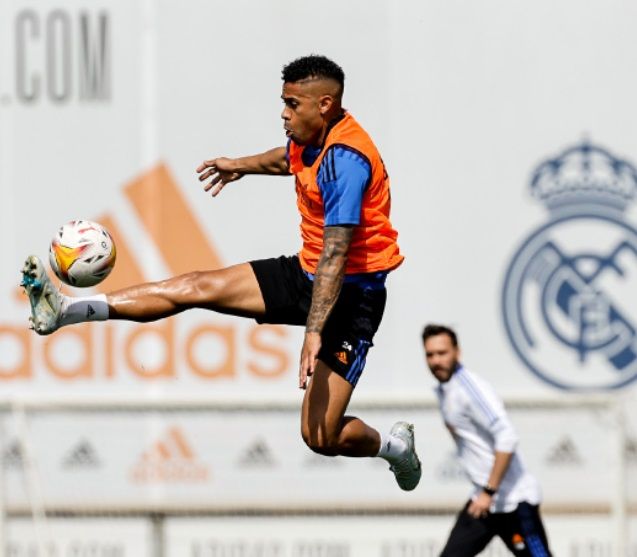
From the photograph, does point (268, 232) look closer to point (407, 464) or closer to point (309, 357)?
point (407, 464)

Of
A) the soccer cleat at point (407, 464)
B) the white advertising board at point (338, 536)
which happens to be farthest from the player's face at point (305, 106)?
the white advertising board at point (338, 536)

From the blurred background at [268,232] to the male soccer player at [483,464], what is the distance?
167 cm

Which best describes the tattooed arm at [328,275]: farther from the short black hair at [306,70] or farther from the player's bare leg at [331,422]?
the short black hair at [306,70]

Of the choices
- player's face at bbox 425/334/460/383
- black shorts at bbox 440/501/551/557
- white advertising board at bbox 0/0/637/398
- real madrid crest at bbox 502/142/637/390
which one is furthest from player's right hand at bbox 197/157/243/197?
real madrid crest at bbox 502/142/637/390

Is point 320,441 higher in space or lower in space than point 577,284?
lower

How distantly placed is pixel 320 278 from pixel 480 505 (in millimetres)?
3430

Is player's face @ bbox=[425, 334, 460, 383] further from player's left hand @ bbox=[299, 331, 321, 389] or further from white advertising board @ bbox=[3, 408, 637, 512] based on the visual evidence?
player's left hand @ bbox=[299, 331, 321, 389]

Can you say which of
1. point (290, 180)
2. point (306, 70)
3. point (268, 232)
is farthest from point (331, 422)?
point (290, 180)

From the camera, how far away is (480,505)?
12.8m

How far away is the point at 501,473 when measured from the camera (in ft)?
41.9

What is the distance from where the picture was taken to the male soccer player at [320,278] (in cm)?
987

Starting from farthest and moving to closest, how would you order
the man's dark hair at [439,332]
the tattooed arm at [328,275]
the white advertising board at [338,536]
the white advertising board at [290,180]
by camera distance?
1. the white advertising board at [290,180]
2. the white advertising board at [338,536]
3. the man's dark hair at [439,332]
4. the tattooed arm at [328,275]

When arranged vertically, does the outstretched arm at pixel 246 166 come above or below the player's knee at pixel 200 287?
above

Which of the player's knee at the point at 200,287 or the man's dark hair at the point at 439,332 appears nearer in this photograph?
the player's knee at the point at 200,287
